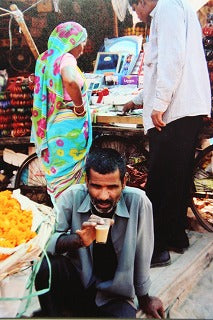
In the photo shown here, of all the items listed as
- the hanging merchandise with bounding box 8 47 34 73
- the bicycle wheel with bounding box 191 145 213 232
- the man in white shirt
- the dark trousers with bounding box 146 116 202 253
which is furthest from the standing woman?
the bicycle wheel with bounding box 191 145 213 232

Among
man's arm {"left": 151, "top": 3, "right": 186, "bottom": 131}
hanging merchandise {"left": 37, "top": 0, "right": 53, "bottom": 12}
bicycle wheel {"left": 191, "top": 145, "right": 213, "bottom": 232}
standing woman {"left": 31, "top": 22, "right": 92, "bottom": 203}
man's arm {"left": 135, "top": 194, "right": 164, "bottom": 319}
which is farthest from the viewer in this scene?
bicycle wheel {"left": 191, "top": 145, "right": 213, "bottom": 232}

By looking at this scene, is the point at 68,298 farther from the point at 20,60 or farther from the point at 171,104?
the point at 20,60

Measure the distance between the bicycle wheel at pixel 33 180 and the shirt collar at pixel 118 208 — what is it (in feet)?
5.28

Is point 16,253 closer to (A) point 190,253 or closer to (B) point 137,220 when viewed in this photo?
(B) point 137,220

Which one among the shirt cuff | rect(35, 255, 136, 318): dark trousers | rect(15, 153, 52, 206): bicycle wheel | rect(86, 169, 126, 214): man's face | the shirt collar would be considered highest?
the shirt cuff

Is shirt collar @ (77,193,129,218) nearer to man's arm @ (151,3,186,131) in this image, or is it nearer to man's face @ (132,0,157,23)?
man's arm @ (151,3,186,131)

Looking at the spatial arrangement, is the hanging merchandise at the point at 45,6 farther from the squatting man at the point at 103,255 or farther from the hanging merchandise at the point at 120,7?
the squatting man at the point at 103,255

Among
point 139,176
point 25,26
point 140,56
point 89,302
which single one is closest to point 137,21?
point 140,56

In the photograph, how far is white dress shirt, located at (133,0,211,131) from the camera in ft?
8.25

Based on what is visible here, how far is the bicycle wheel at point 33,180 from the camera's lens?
3807 millimetres

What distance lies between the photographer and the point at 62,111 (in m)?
3.14

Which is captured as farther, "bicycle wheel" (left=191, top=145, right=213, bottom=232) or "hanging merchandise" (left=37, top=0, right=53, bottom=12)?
"bicycle wheel" (left=191, top=145, right=213, bottom=232)

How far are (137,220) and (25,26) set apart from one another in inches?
65.4

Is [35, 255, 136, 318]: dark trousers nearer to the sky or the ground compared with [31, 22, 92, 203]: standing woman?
nearer to the ground
